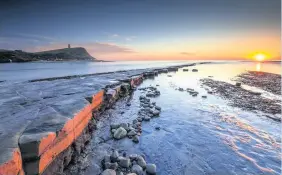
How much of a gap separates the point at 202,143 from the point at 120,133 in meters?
3.05

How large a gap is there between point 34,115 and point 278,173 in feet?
23.6

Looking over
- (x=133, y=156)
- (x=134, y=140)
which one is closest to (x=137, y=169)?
(x=133, y=156)

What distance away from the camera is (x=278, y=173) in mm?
5145

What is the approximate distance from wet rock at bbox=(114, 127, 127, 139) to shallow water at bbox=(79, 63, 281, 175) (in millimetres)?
231

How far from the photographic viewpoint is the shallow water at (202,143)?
5.33 metres

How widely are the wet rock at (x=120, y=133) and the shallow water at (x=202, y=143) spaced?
0.23 metres

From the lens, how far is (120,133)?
6.98 m

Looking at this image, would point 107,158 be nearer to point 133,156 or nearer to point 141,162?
point 133,156

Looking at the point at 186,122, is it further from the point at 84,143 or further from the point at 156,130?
the point at 84,143

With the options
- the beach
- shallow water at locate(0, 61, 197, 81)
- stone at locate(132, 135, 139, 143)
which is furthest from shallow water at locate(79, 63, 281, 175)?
shallow water at locate(0, 61, 197, 81)

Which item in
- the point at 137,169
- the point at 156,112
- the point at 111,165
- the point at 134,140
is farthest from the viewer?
the point at 156,112

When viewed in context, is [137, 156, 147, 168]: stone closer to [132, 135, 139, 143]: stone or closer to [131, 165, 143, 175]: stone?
[131, 165, 143, 175]: stone

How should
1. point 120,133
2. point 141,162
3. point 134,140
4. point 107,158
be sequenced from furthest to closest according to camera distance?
point 120,133 < point 134,140 < point 107,158 < point 141,162

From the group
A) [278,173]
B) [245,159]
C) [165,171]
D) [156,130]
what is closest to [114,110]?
[156,130]
